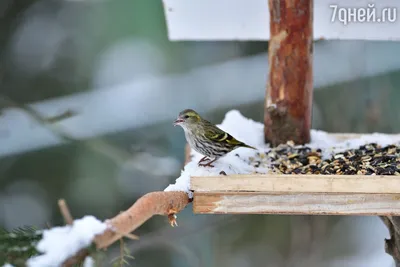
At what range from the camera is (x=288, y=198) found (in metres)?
2.89

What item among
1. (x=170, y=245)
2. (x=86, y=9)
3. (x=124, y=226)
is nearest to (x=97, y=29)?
(x=86, y=9)

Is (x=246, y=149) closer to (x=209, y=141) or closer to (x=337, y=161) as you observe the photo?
(x=209, y=141)

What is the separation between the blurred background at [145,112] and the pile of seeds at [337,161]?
1850 mm

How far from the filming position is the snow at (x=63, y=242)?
184cm

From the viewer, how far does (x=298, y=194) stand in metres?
2.88

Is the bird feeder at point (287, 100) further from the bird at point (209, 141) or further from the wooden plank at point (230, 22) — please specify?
the bird at point (209, 141)

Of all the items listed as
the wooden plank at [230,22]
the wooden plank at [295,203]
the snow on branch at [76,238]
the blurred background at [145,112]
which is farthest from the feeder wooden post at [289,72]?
the snow on branch at [76,238]

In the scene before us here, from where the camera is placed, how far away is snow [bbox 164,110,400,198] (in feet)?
10.2

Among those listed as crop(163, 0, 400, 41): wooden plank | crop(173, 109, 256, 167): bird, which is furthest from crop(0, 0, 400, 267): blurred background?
crop(173, 109, 256, 167): bird

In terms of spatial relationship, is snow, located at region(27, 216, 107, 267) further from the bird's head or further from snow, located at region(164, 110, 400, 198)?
the bird's head

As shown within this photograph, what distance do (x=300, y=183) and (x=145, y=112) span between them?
11.1 feet

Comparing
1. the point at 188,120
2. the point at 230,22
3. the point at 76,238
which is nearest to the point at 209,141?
the point at 188,120

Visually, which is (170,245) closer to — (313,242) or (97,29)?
(313,242)

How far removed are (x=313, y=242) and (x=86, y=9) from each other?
2758 mm
